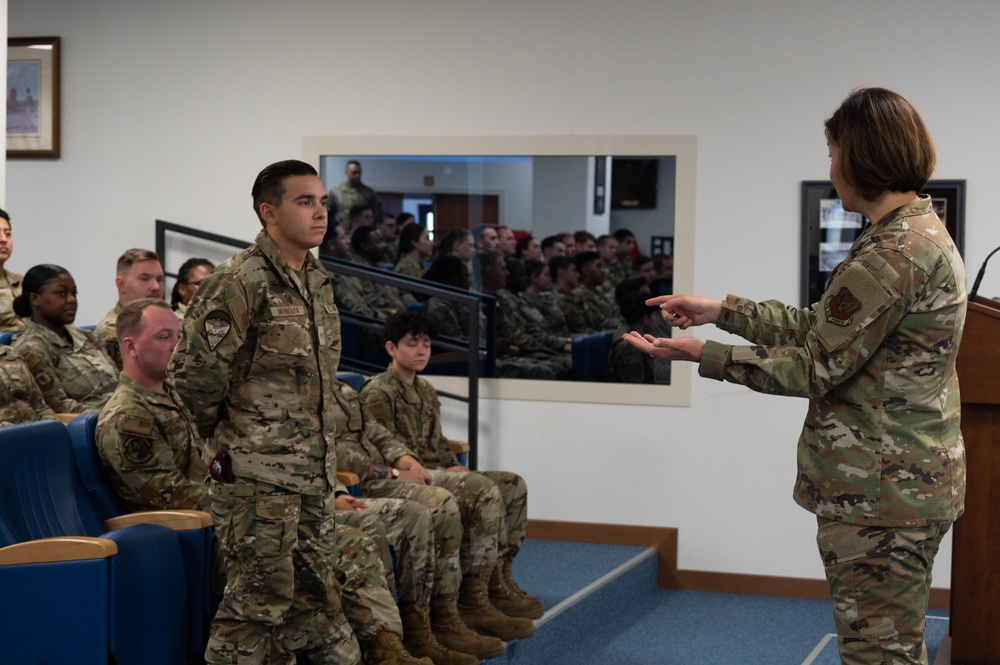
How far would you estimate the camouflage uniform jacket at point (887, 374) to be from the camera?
6.19ft

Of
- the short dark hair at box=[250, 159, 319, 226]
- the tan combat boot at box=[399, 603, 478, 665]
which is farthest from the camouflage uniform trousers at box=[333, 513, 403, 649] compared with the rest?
the short dark hair at box=[250, 159, 319, 226]

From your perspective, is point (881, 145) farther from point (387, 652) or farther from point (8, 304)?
point (8, 304)

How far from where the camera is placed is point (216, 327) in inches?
103

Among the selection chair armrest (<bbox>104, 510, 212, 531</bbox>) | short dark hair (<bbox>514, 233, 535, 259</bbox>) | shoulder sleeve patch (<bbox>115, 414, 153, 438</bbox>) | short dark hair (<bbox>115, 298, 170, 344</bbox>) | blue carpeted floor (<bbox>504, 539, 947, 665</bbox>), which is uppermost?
short dark hair (<bbox>514, 233, 535, 259</bbox>)

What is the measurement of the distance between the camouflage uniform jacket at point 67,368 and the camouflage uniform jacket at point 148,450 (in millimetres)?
1220

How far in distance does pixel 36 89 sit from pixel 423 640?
3.93 m

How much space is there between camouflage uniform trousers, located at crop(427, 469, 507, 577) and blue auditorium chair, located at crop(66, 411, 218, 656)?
1.07 metres

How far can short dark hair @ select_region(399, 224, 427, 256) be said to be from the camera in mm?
5449

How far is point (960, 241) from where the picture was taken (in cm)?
476

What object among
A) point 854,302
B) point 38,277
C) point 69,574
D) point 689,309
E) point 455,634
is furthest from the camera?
point 38,277

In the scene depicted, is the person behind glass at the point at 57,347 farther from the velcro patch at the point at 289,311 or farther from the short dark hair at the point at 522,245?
the short dark hair at the point at 522,245

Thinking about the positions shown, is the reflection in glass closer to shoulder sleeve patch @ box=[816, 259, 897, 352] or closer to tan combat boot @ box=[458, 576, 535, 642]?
tan combat boot @ box=[458, 576, 535, 642]

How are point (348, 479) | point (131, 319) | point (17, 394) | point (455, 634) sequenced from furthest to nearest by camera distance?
point (17, 394) → point (348, 479) → point (455, 634) → point (131, 319)

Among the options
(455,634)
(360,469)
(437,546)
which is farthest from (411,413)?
(455,634)
